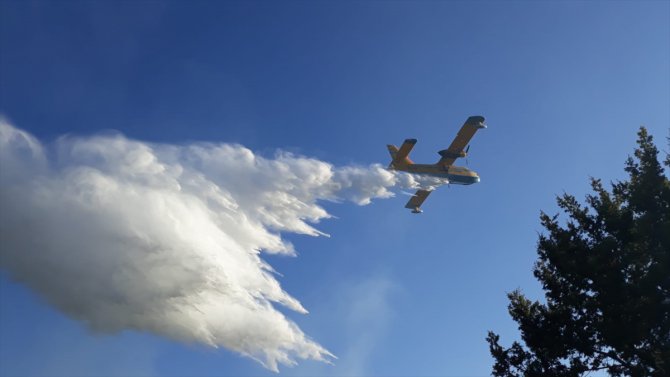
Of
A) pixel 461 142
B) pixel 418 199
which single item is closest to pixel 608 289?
pixel 461 142

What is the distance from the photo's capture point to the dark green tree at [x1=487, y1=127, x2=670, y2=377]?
77.7 ft

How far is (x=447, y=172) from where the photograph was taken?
47.6 meters

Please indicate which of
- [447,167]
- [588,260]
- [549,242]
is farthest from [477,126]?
[588,260]

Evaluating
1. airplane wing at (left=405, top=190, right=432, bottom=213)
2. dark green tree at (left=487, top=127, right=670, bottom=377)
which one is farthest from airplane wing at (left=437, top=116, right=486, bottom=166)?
dark green tree at (left=487, top=127, right=670, bottom=377)

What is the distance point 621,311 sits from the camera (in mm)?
24125

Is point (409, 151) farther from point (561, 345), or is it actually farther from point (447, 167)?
point (561, 345)

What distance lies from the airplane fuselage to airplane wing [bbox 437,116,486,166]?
65 centimetres

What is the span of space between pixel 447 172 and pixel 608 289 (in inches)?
917

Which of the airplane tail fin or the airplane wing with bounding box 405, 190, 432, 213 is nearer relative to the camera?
the airplane tail fin

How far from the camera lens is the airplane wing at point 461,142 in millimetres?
44844

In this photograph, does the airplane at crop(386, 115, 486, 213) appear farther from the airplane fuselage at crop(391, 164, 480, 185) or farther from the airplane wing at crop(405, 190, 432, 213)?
the airplane wing at crop(405, 190, 432, 213)

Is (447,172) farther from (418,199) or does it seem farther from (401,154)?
(418,199)

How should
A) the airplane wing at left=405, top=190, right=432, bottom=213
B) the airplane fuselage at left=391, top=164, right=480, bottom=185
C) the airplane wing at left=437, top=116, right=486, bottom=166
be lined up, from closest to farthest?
the airplane wing at left=437, top=116, right=486, bottom=166
the airplane fuselage at left=391, top=164, right=480, bottom=185
the airplane wing at left=405, top=190, right=432, bottom=213

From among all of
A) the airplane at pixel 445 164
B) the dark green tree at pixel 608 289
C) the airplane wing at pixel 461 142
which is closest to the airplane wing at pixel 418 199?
the airplane at pixel 445 164
